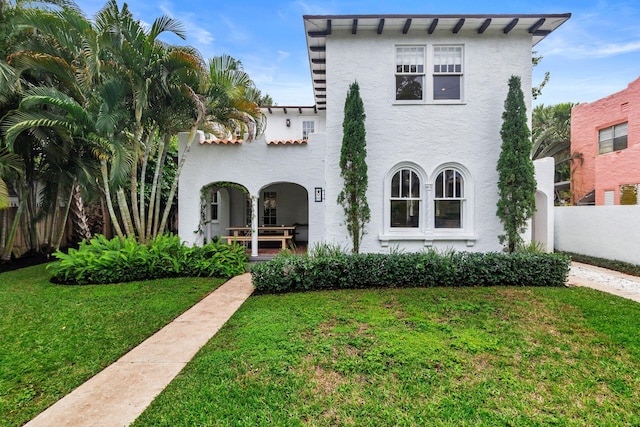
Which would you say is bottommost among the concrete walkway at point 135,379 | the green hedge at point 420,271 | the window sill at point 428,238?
the concrete walkway at point 135,379

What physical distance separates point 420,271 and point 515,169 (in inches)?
157

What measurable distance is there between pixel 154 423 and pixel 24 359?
2805 millimetres

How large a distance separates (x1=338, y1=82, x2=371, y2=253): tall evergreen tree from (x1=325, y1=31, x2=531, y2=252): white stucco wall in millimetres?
439

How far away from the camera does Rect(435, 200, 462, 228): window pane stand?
31.6 feet

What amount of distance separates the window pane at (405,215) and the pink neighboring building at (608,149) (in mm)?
→ 11782

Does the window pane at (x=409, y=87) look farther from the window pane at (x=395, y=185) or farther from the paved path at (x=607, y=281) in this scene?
the paved path at (x=607, y=281)

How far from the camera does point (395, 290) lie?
25.2ft

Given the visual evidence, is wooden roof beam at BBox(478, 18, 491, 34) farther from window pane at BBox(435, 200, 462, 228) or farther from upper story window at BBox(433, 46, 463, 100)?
window pane at BBox(435, 200, 462, 228)

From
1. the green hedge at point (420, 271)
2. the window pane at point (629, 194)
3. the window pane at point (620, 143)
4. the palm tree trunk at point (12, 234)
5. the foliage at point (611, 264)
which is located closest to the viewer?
the green hedge at point (420, 271)

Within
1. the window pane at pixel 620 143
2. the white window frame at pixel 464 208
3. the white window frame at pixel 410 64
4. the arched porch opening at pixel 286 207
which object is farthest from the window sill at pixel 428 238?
the window pane at pixel 620 143

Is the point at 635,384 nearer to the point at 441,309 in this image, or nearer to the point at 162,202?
the point at 441,309

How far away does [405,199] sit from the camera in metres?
9.60

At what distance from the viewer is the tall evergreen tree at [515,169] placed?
8.67 metres

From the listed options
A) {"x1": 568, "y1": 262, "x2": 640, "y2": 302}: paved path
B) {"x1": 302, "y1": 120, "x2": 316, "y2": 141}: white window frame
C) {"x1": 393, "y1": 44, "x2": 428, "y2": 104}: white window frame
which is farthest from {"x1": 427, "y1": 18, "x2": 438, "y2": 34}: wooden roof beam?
{"x1": 302, "y1": 120, "x2": 316, "y2": 141}: white window frame
